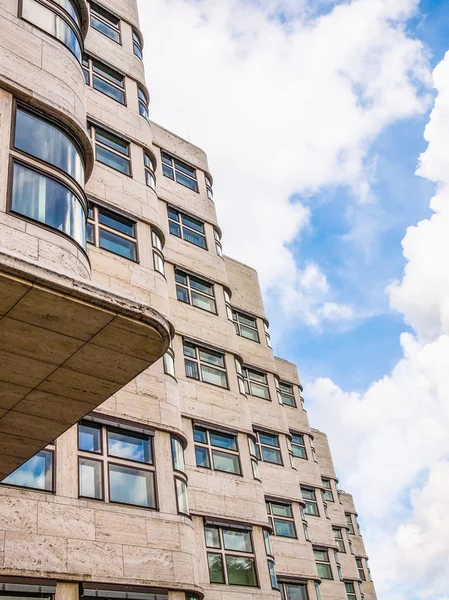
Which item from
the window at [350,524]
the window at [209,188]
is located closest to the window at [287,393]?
the window at [209,188]

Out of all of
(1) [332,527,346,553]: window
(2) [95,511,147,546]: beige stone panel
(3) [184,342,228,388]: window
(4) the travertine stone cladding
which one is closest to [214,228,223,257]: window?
(3) [184,342,228,388]: window

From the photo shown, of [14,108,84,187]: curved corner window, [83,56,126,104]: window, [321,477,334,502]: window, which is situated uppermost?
[83,56,126,104]: window

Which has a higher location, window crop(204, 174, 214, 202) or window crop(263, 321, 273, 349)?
window crop(204, 174, 214, 202)

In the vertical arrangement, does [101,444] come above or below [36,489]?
above

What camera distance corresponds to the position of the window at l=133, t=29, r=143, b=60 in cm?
2417

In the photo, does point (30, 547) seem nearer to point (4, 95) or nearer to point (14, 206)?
point (14, 206)

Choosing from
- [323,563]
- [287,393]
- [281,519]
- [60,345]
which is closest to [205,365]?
[281,519]

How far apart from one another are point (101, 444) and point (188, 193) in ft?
44.7

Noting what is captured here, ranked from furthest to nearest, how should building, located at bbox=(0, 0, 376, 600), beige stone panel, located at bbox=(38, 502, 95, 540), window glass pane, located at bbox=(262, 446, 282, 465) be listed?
window glass pane, located at bbox=(262, 446, 282, 465) < beige stone panel, located at bbox=(38, 502, 95, 540) < building, located at bbox=(0, 0, 376, 600)

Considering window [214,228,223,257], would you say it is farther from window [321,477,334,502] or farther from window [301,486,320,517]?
window [321,477,334,502]

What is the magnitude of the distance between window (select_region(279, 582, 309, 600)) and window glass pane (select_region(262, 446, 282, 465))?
4.54 meters

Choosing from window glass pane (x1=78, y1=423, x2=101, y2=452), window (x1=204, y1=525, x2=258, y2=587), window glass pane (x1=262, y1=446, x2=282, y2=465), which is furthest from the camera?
window glass pane (x1=262, y1=446, x2=282, y2=465)

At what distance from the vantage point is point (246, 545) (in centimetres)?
2003

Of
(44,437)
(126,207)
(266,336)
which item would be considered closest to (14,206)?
(44,437)
